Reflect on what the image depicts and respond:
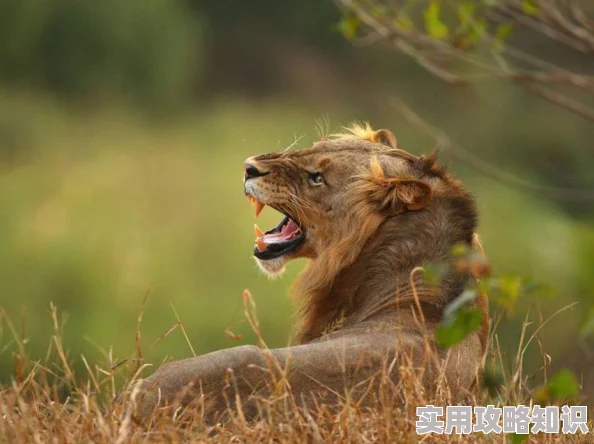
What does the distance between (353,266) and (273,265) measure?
31 centimetres

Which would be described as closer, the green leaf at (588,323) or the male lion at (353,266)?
the green leaf at (588,323)

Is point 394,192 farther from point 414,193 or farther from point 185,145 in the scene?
point 185,145

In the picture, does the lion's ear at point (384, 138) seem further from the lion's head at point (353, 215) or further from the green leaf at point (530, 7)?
the green leaf at point (530, 7)

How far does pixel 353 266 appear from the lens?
555 cm

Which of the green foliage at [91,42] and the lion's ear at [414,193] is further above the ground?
the lion's ear at [414,193]

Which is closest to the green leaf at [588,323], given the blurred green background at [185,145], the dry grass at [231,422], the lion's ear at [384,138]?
the dry grass at [231,422]

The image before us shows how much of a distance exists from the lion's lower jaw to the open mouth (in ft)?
0.05

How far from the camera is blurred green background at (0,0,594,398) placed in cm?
1873

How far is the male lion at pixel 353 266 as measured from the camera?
4602mm

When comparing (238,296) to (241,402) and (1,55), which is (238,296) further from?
(241,402)

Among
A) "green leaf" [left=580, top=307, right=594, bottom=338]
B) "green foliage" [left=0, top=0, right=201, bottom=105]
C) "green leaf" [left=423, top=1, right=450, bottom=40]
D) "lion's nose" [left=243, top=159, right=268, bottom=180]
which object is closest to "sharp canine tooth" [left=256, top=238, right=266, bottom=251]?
"lion's nose" [left=243, top=159, right=268, bottom=180]

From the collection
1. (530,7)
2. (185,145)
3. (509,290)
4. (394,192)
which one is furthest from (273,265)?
(185,145)

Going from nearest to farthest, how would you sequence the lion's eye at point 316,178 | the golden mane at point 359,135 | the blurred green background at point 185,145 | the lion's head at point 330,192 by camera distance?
the lion's head at point 330,192, the lion's eye at point 316,178, the golden mane at point 359,135, the blurred green background at point 185,145

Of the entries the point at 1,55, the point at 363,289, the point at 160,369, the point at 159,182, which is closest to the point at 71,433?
the point at 160,369
